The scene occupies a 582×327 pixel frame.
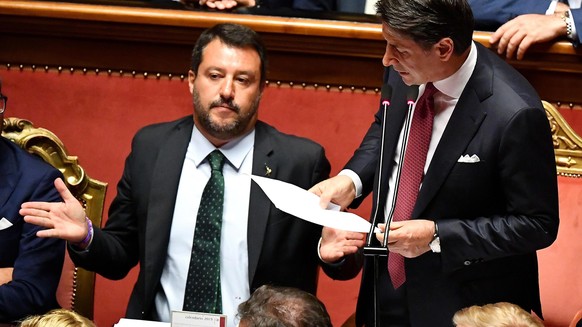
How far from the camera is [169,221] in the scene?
2771 millimetres

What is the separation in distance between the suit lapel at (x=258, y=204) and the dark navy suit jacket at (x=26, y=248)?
48 cm

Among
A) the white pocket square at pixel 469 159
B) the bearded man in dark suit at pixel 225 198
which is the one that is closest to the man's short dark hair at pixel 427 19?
the white pocket square at pixel 469 159

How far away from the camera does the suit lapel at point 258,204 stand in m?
2.74

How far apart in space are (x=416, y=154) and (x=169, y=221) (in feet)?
2.26

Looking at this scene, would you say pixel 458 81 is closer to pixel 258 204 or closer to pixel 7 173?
pixel 258 204

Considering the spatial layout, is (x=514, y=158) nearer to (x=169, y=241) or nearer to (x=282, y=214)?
(x=282, y=214)

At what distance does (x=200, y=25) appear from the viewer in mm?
3113

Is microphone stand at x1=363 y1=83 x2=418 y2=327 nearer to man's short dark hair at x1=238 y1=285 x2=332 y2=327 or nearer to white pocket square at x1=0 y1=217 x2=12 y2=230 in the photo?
man's short dark hair at x1=238 y1=285 x2=332 y2=327

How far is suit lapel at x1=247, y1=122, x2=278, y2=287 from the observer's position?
9.00 feet

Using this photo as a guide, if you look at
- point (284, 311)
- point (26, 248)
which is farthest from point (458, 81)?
point (26, 248)

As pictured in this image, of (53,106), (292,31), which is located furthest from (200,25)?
(53,106)

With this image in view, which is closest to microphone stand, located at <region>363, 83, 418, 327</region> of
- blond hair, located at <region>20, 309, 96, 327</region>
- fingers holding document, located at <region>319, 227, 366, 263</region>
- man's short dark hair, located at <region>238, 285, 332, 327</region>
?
man's short dark hair, located at <region>238, 285, 332, 327</region>

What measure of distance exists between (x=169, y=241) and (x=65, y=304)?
38 centimetres

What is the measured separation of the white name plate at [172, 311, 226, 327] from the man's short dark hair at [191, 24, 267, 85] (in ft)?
2.89
